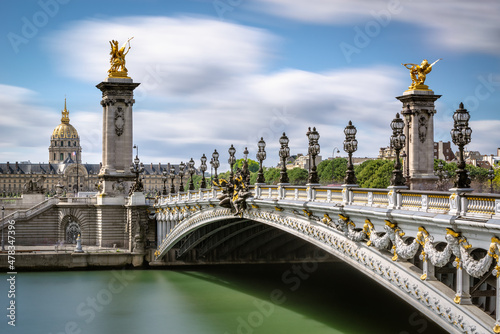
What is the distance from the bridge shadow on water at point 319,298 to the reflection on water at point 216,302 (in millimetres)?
48

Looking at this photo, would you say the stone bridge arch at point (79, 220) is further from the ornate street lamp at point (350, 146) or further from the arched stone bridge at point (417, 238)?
the ornate street lamp at point (350, 146)

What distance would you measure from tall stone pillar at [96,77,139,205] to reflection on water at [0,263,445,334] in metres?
15.2

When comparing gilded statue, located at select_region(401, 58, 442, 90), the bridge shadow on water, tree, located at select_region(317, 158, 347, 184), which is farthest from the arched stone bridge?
tree, located at select_region(317, 158, 347, 184)

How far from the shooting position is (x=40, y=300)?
45.1 meters

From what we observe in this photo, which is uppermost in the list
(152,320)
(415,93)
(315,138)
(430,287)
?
(415,93)

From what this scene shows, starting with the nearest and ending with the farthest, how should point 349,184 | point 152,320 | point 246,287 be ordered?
1. point 349,184
2. point 152,320
3. point 246,287

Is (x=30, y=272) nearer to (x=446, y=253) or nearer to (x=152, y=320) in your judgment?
(x=152, y=320)

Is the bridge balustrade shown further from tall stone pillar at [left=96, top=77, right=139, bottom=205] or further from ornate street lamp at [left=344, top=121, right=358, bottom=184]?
tall stone pillar at [left=96, top=77, right=139, bottom=205]

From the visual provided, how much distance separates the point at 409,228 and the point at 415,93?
1523 inches

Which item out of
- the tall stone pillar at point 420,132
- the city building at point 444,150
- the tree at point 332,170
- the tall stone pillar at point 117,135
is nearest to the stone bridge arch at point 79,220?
the tall stone pillar at point 117,135

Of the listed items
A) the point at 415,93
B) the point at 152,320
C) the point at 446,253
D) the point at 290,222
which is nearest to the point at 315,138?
the point at 290,222

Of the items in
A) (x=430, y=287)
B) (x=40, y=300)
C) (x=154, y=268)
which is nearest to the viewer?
(x=430, y=287)

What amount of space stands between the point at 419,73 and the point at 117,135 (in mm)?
27896

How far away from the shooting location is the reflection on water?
3669cm
